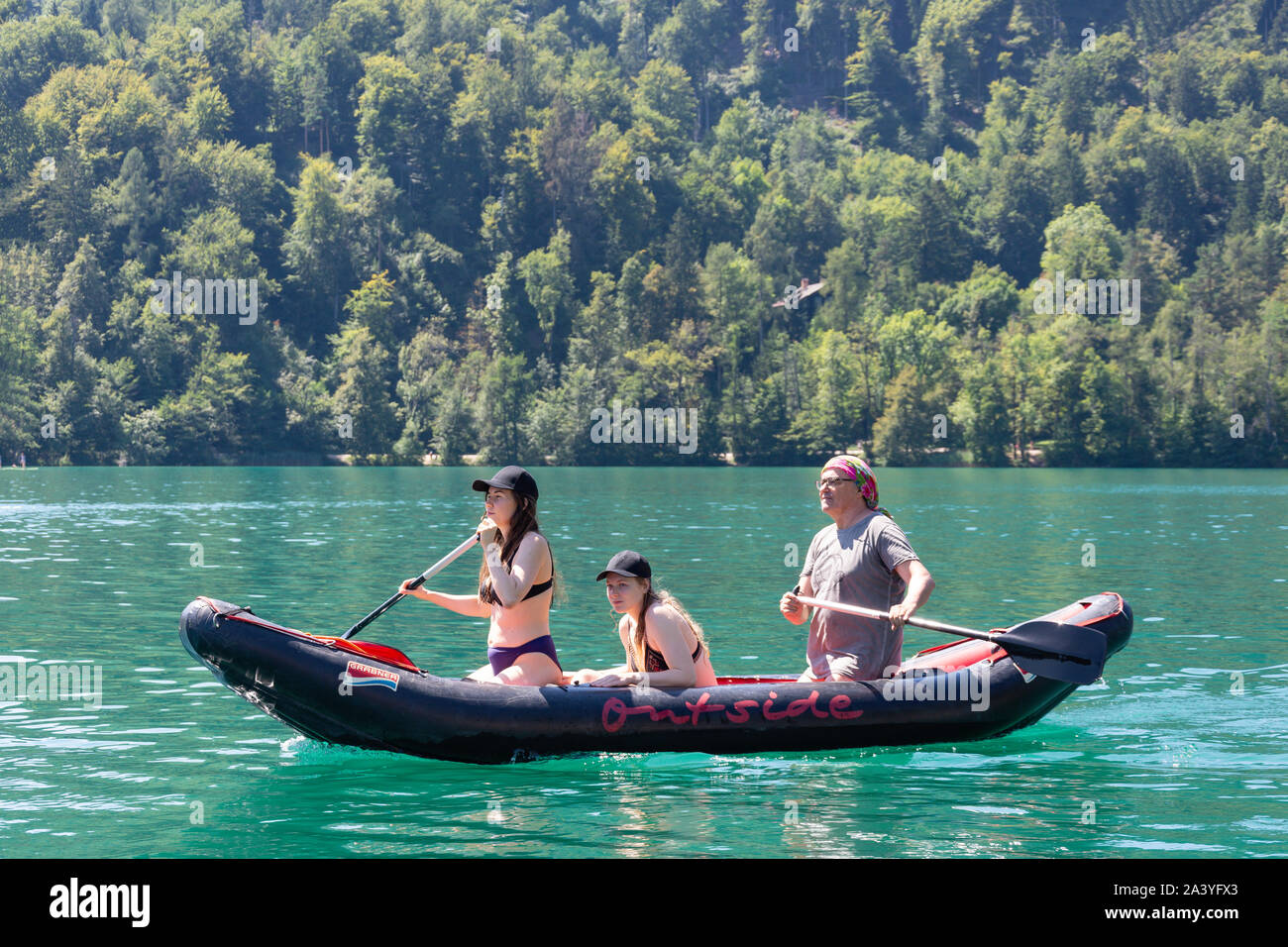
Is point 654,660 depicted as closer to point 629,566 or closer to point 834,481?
point 629,566

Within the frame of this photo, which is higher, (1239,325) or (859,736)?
(1239,325)

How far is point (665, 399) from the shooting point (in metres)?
115

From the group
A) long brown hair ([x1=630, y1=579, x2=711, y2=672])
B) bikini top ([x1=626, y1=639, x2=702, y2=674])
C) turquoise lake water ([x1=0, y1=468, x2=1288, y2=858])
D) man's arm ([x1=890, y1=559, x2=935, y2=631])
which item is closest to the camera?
turquoise lake water ([x1=0, y1=468, x2=1288, y2=858])

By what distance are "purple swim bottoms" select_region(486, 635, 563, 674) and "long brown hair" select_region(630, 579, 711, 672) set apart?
0.61 meters

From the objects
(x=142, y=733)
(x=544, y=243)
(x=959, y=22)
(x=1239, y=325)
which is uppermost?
(x=959, y=22)

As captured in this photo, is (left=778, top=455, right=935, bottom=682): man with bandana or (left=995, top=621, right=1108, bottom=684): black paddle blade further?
(left=995, top=621, right=1108, bottom=684): black paddle blade

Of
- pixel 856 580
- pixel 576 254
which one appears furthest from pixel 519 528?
pixel 576 254

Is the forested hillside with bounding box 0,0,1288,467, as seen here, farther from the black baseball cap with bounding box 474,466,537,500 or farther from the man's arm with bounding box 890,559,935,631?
the black baseball cap with bounding box 474,466,537,500

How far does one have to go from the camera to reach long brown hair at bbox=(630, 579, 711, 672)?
11.3 meters

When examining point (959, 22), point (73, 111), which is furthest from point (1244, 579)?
point (959, 22)

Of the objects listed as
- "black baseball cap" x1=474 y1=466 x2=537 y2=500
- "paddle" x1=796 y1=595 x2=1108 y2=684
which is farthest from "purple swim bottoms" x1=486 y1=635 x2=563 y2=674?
"paddle" x1=796 y1=595 x2=1108 y2=684

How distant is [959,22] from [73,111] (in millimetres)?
110101
